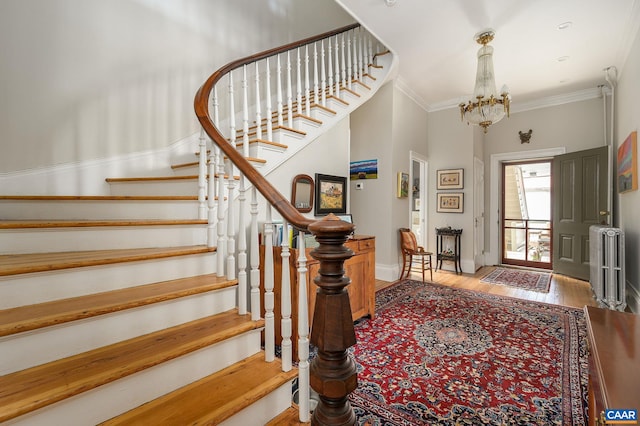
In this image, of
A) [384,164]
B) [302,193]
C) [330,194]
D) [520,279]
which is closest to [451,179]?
[384,164]

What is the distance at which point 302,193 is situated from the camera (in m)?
2.94

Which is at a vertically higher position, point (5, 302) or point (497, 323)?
point (5, 302)

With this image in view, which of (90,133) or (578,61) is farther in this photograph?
(578,61)

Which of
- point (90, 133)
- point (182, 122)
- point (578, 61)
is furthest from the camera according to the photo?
point (578, 61)

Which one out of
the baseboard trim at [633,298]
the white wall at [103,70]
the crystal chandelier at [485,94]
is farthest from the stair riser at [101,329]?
the baseboard trim at [633,298]

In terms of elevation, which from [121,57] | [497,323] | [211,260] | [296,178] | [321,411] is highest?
[121,57]

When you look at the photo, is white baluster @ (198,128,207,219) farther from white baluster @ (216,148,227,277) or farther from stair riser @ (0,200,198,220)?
white baluster @ (216,148,227,277)

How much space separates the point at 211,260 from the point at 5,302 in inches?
33.9

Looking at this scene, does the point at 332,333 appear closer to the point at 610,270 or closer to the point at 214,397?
the point at 214,397

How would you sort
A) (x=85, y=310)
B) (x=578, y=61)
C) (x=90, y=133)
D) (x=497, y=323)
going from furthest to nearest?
(x=578, y=61) → (x=497, y=323) → (x=90, y=133) → (x=85, y=310)

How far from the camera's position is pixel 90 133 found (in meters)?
2.49

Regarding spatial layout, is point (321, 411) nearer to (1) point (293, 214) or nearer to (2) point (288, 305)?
(2) point (288, 305)

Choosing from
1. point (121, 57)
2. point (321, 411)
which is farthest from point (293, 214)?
point (121, 57)

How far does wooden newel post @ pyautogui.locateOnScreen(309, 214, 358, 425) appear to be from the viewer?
2.99 feet
